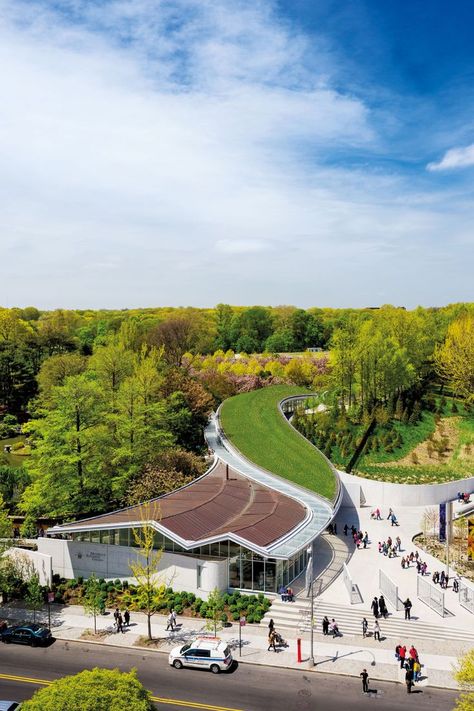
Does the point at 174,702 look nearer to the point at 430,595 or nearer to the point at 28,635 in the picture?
the point at 28,635

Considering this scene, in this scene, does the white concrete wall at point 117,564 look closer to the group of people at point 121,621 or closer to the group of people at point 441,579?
the group of people at point 121,621

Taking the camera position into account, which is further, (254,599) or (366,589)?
(366,589)

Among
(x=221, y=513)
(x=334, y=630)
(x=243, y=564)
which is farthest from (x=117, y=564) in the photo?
(x=334, y=630)

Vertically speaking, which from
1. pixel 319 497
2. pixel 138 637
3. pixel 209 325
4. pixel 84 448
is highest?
pixel 209 325

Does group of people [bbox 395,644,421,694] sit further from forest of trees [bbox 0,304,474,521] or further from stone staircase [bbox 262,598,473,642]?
forest of trees [bbox 0,304,474,521]

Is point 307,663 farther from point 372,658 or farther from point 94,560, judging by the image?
point 94,560

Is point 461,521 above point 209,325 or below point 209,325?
below

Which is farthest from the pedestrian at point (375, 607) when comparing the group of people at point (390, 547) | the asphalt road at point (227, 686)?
the group of people at point (390, 547)

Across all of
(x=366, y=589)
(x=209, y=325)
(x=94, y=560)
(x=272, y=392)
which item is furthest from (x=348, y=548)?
(x=209, y=325)
